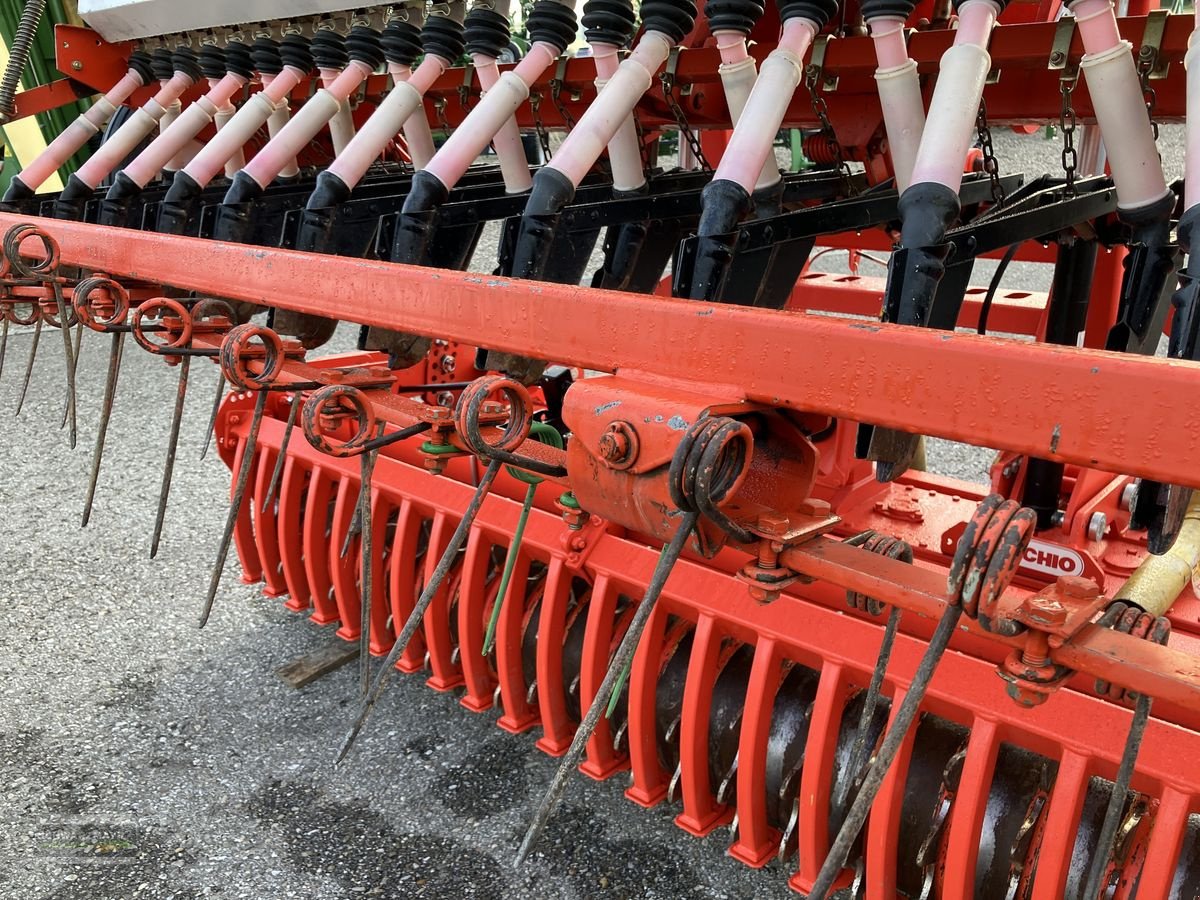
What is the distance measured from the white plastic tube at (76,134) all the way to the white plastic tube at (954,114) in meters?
2.16

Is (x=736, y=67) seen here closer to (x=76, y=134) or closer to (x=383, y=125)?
(x=383, y=125)

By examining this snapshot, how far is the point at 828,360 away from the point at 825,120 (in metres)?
0.71

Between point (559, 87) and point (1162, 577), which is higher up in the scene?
point (559, 87)

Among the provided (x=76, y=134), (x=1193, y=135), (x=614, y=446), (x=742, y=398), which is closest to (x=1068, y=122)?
(x=1193, y=135)

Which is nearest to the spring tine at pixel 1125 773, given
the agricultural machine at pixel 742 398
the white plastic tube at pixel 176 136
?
the agricultural machine at pixel 742 398

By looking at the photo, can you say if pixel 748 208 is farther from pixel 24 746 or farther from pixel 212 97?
pixel 24 746

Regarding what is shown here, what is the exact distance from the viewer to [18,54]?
229cm

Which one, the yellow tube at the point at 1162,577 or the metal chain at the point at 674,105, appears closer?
the yellow tube at the point at 1162,577

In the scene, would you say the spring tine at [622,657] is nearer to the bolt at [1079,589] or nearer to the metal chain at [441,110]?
the bolt at [1079,589]

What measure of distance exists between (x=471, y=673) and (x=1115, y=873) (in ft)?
3.63

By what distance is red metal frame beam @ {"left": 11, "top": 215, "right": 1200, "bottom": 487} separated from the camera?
0.70 m

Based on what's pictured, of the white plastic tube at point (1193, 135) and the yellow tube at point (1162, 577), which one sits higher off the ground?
the white plastic tube at point (1193, 135)

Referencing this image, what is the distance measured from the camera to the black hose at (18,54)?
230 cm

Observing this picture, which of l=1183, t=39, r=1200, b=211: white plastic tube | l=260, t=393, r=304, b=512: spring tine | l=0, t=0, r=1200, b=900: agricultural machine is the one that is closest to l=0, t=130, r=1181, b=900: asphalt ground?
l=0, t=0, r=1200, b=900: agricultural machine
